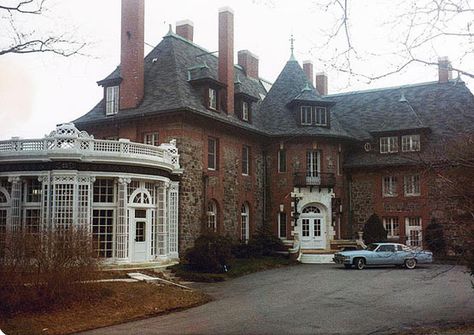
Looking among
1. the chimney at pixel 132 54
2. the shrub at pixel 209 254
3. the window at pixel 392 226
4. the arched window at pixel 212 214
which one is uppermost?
the chimney at pixel 132 54

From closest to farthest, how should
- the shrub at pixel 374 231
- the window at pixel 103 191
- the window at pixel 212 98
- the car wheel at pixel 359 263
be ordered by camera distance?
1. the window at pixel 103 191
2. the car wheel at pixel 359 263
3. the window at pixel 212 98
4. the shrub at pixel 374 231

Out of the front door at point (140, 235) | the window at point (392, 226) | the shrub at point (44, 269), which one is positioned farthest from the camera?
the window at point (392, 226)

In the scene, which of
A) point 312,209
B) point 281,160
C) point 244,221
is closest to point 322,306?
point 244,221

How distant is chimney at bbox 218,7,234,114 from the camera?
95.3 ft

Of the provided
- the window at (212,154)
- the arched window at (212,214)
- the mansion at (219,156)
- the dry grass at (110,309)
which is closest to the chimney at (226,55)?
the mansion at (219,156)

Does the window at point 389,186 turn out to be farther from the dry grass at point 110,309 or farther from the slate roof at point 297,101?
the dry grass at point 110,309

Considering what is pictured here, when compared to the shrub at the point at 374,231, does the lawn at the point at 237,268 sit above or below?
below

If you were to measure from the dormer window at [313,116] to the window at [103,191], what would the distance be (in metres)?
14.6

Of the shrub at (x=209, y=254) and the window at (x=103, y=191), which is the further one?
the shrub at (x=209, y=254)

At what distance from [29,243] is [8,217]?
25.5ft

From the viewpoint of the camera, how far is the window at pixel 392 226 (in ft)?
107

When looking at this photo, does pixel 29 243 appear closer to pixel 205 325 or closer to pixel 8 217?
pixel 205 325

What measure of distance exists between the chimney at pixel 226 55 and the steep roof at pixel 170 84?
659 millimetres

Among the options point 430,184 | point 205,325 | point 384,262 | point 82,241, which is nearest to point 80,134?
point 82,241
